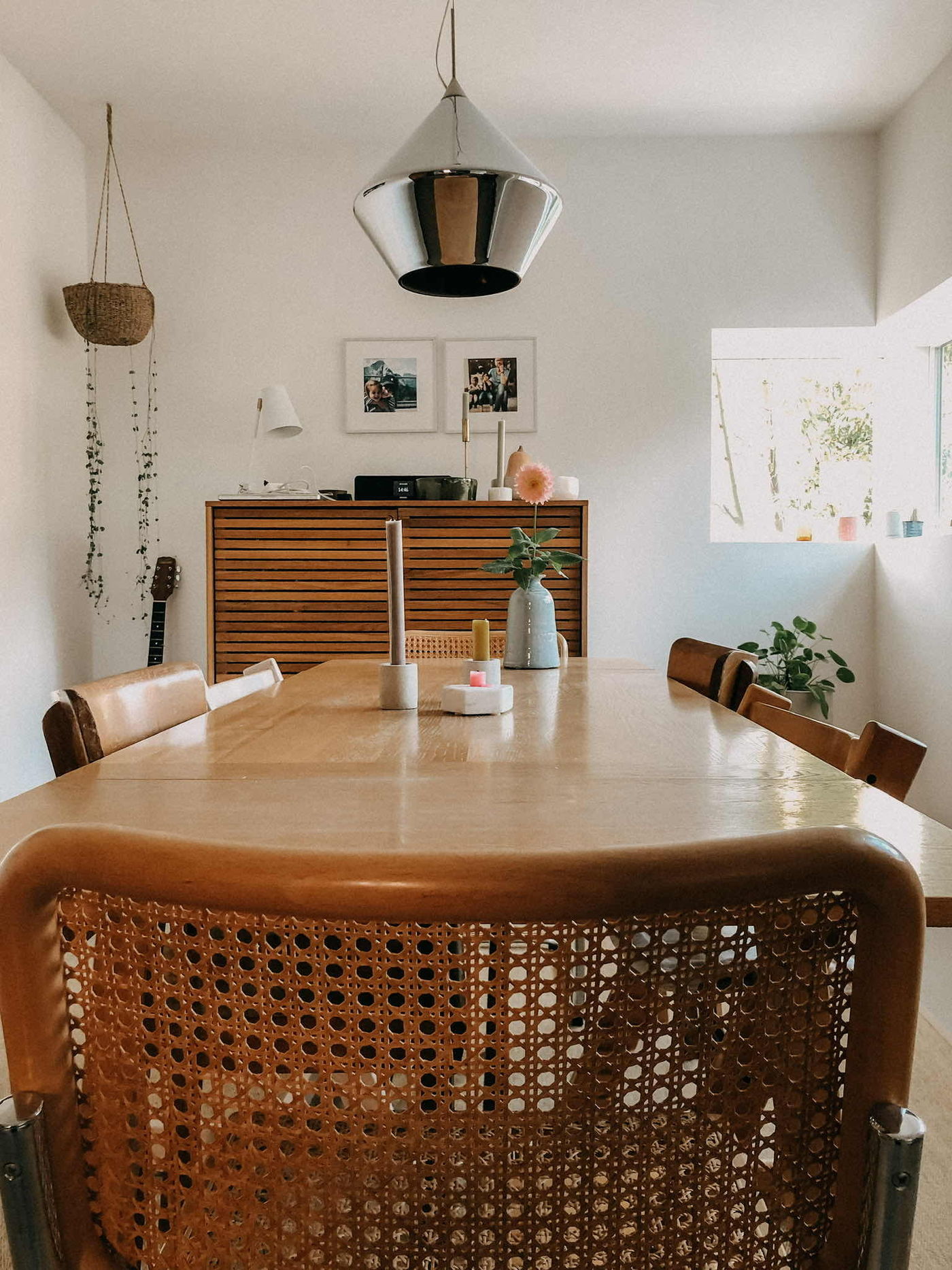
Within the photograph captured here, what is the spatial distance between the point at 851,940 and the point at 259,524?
412 cm

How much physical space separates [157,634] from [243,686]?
282 cm

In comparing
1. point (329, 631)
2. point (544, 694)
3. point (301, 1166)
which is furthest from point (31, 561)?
point (301, 1166)

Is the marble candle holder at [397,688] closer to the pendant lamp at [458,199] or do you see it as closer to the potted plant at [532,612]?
the potted plant at [532,612]

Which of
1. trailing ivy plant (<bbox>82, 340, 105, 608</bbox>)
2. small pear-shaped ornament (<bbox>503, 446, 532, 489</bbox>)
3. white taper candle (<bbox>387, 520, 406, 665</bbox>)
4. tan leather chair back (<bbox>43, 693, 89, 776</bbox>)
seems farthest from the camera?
trailing ivy plant (<bbox>82, 340, 105, 608</bbox>)

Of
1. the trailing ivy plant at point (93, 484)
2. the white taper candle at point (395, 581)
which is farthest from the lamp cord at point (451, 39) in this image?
the trailing ivy plant at point (93, 484)

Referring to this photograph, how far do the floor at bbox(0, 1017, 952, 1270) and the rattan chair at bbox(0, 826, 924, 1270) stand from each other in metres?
0.86

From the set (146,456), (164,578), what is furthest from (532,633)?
(146,456)

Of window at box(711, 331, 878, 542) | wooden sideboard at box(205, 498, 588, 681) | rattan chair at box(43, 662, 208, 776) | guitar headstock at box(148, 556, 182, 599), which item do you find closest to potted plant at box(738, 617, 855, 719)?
window at box(711, 331, 878, 542)

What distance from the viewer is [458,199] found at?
179cm

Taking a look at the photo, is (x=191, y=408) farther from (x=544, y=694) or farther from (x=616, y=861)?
(x=616, y=861)

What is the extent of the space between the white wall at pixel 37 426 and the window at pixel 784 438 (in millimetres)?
3308

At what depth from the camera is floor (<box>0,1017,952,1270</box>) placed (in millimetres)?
1353

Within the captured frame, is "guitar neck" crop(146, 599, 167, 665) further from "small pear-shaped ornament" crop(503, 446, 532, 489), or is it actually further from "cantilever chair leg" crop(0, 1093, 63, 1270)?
"cantilever chair leg" crop(0, 1093, 63, 1270)

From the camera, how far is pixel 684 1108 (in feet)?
1.54
